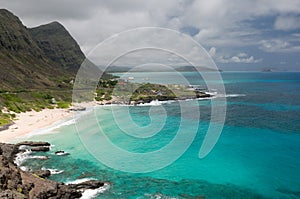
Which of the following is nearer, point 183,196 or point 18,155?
point 183,196

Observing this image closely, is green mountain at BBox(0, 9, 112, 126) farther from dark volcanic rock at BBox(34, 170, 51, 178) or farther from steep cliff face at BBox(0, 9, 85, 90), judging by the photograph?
dark volcanic rock at BBox(34, 170, 51, 178)

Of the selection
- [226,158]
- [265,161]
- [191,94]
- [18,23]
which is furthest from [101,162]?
[18,23]

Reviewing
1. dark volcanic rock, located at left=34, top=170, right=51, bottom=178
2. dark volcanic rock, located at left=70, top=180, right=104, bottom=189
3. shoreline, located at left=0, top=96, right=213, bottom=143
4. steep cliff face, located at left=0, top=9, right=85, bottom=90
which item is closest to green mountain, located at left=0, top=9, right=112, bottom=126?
steep cliff face, located at left=0, top=9, right=85, bottom=90

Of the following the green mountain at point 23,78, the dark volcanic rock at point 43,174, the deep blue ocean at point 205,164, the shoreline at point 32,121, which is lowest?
the deep blue ocean at point 205,164

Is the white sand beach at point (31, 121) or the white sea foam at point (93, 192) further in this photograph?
the white sand beach at point (31, 121)

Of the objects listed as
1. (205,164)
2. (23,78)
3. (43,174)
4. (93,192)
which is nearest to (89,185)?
(93,192)

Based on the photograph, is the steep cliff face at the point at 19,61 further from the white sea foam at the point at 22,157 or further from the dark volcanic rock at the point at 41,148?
the white sea foam at the point at 22,157

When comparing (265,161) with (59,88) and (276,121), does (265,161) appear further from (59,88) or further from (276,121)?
(59,88)

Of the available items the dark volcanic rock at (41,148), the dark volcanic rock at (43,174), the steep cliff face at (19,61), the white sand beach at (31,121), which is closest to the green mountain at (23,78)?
the steep cliff face at (19,61)
